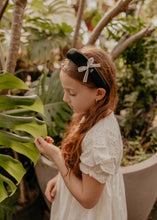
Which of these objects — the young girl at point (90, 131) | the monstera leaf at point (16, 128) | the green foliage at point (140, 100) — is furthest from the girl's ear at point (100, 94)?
the green foliage at point (140, 100)

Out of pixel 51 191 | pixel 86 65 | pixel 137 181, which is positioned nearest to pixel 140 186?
pixel 137 181

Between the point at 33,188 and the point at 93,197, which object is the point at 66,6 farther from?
the point at 93,197

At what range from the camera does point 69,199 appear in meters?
0.83

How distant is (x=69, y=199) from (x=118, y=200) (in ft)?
0.65

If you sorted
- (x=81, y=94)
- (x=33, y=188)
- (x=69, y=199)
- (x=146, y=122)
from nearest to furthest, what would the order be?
1. (x=81, y=94)
2. (x=69, y=199)
3. (x=33, y=188)
4. (x=146, y=122)

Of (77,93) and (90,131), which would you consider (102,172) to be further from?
(77,93)

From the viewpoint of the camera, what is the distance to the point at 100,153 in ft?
2.01

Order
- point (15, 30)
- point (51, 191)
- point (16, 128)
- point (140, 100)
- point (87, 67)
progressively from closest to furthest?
point (87, 67) → point (16, 128) → point (15, 30) → point (51, 191) → point (140, 100)

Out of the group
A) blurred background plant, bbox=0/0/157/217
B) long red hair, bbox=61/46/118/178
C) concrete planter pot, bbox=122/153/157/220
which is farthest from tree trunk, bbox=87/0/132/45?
concrete planter pot, bbox=122/153/157/220

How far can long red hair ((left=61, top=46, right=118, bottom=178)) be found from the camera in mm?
638

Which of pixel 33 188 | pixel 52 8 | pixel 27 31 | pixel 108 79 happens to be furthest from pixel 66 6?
pixel 33 188

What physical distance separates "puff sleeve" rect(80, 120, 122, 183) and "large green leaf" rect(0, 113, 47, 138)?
16cm

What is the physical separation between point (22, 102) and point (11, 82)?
74 millimetres

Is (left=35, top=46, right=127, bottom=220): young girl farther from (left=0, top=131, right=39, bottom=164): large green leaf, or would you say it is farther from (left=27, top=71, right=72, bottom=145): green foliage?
(left=27, top=71, right=72, bottom=145): green foliage
